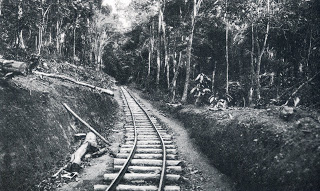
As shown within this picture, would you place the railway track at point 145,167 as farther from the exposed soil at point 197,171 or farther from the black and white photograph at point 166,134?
the exposed soil at point 197,171

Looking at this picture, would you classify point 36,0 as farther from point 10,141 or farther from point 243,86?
point 243,86

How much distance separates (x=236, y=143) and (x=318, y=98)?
574 cm

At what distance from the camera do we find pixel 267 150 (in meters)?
6.13

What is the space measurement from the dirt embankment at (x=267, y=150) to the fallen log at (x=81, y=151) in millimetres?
4592

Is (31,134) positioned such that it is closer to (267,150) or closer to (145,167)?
(145,167)

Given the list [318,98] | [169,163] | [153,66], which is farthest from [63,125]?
[153,66]

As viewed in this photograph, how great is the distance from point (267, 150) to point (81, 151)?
612 centimetres

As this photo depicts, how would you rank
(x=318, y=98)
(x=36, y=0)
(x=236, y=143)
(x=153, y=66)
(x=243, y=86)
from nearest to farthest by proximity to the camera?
(x=236, y=143)
(x=318, y=98)
(x=36, y=0)
(x=243, y=86)
(x=153, y=66)

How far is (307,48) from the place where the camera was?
15.4m

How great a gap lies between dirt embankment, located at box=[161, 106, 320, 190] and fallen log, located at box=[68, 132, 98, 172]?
4592mm

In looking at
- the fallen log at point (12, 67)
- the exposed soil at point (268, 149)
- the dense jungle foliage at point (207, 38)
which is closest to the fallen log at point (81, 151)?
the fallen log at point (12, 67)

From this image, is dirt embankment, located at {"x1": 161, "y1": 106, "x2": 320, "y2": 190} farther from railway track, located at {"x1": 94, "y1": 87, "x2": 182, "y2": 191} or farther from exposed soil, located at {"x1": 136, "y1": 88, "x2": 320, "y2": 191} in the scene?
railway track, located at {"x1": 94, "y1": 87, "x2": 182, "y2": 191}

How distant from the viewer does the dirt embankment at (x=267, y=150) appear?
4.92m

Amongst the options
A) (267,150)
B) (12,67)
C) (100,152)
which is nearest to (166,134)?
(100,152)
